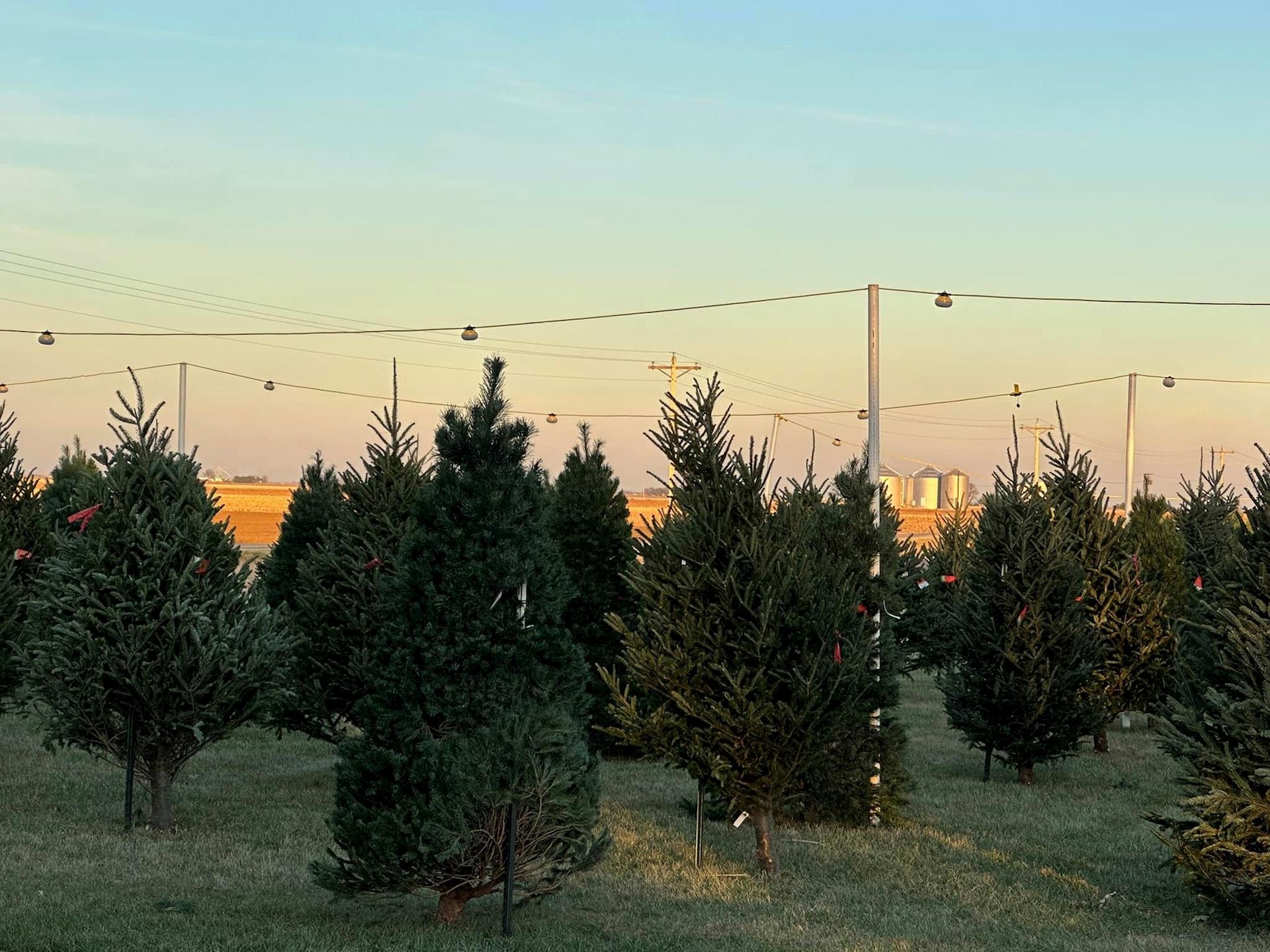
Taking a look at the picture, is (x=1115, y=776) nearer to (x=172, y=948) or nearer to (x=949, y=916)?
(x=949, y=916)

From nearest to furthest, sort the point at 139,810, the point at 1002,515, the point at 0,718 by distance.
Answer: the point at 139,810, the point at 1002,515, the point at 0,718

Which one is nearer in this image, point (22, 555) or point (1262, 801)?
point (1262, 801)

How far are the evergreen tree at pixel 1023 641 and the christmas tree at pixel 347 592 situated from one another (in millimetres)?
9118

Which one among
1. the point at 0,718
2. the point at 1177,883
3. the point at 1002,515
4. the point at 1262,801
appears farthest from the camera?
the point at 0,718

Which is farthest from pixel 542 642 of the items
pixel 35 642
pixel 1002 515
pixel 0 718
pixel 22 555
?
pixel 0 718

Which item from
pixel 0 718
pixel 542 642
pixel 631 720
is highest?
pixel 542 642

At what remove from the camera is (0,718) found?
25734mm

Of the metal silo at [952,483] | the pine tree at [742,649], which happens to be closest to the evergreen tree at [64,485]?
the pine tree at [742,649]

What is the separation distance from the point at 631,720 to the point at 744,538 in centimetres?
223

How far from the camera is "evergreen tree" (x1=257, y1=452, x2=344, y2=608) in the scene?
22.7 metres

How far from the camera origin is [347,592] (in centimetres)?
1789

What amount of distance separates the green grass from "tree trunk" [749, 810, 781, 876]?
26cm

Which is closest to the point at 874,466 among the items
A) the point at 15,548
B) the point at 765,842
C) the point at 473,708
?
the point at 765,842

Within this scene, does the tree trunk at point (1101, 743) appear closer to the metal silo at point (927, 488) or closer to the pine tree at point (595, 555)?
the pine tree at point (595, 555)
